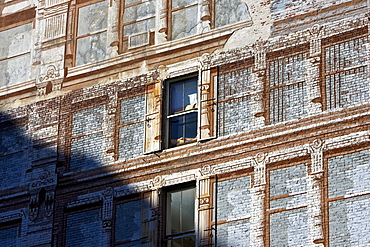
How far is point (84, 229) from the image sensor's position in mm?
24016

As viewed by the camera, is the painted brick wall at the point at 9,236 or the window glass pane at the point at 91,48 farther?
the window glass pane at the point at 91,48

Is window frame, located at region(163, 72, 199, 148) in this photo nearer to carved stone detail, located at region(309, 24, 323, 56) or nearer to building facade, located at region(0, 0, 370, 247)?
building facade, located at region(0, 0, 370, 247)

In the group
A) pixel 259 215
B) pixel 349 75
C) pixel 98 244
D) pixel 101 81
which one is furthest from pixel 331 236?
pixel 101 81

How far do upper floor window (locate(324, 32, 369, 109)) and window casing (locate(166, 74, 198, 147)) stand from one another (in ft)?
10.2

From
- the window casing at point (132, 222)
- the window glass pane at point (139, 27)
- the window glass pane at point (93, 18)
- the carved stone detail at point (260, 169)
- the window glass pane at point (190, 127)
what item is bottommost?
the window casing at point (132, 222)

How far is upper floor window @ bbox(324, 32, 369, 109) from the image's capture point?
22016 millimetres

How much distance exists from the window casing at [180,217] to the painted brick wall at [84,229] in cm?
155

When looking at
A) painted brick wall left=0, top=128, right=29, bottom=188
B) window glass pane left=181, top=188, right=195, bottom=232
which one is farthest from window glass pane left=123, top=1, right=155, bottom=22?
window glass pane left=181, top=188, right=195, bottom=232

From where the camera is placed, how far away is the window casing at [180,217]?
22953mm

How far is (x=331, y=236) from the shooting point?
68.9ft

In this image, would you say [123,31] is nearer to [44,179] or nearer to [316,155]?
[44,179]

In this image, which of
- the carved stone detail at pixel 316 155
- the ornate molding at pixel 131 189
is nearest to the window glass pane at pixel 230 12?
the carved stone detail at pixel 316 155

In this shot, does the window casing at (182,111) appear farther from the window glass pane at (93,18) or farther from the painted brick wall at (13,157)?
the painted brick wall at (13,157)

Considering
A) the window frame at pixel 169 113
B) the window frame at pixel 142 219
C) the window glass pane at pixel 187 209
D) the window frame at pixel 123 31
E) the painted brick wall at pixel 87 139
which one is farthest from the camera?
the window frame at pixel 123 31
